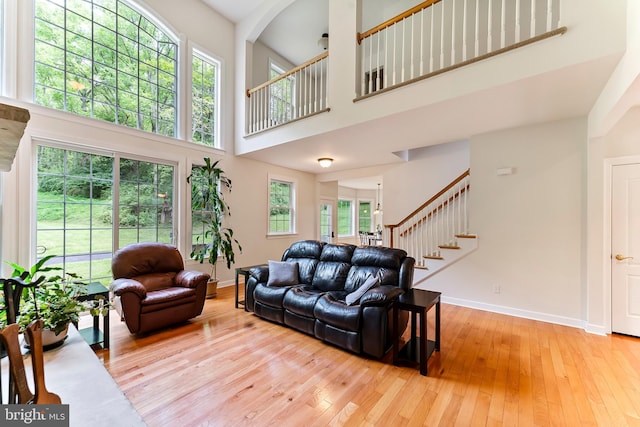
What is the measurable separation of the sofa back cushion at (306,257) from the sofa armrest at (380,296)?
1.19 meters

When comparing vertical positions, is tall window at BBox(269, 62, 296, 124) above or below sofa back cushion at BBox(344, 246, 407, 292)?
above

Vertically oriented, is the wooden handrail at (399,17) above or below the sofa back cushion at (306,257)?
above

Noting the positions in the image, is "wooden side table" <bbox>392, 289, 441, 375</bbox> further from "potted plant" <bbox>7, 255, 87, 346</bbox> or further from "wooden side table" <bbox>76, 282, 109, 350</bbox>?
"wooden side table" <bbox>76, 282, 109, 350</bbox>

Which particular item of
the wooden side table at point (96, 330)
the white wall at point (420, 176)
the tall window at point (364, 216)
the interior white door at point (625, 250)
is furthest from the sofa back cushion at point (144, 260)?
the tall window at point (364, 216)

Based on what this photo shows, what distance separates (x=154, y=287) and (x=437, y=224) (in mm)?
4361

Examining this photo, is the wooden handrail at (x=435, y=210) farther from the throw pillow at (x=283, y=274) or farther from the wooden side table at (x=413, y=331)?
the throw pillow at (x=283, y=274)

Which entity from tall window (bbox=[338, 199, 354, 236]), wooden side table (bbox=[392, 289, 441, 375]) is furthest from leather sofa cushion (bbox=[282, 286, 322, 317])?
tall window (bbox=[338, 199, 354, 236])

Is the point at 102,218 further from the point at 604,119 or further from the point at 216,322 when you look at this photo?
the point at 604,119

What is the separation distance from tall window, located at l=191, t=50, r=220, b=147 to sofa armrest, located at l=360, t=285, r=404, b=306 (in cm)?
402

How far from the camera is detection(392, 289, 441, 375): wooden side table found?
228cm

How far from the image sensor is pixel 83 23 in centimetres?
357

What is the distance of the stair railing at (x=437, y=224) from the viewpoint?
4320mm

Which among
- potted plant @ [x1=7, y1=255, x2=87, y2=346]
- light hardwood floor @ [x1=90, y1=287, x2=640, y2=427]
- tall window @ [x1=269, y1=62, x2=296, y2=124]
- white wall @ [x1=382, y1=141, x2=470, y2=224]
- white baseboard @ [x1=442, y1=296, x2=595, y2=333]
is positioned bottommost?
light hardwood floor @ [x1=90, y1=287, x2=640, y2=427]

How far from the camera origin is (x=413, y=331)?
2643 millimetres
